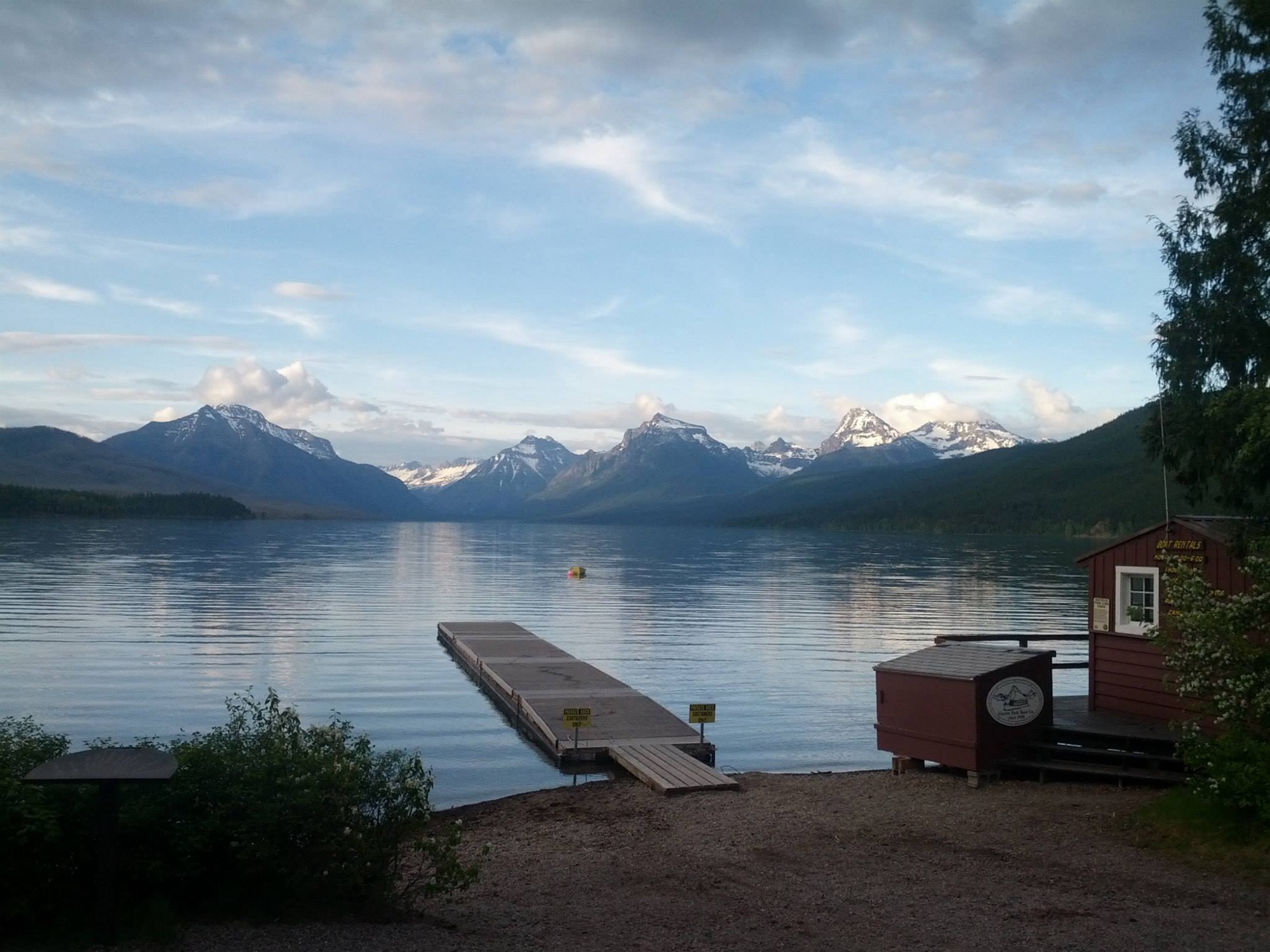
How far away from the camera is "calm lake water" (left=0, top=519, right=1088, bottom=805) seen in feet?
80.6

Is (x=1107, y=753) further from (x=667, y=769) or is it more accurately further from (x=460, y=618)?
(x=460, y=618)

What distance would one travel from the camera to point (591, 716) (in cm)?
2283

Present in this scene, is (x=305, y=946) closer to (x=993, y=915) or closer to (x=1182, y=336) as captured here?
(x=993, y=915)

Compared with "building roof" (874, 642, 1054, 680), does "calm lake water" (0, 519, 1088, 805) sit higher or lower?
lower

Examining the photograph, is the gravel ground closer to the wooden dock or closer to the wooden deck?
the wooden deck

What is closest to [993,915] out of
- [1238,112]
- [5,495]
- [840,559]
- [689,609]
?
[1238,112]

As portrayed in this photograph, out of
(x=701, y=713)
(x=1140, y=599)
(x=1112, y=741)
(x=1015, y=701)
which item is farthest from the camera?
(x=701, y=713)

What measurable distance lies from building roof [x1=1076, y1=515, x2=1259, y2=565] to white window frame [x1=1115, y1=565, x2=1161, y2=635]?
0.47 m

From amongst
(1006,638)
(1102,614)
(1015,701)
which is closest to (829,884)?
(1015,701)

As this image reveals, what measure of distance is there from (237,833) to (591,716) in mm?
14177

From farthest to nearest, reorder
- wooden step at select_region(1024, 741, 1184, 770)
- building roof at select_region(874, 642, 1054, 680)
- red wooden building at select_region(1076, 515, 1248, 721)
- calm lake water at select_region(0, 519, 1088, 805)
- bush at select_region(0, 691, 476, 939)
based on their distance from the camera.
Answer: calm lake water at select_region(0, 519, 1088, 805), building roof at select_region(874, 642, 1054, 680), red wooden building at select_region(1076, 515, 1248, 721), wooden step at select_region(1024, 741, 1184, 770), bush at select_region(0, 691, 476, 939)

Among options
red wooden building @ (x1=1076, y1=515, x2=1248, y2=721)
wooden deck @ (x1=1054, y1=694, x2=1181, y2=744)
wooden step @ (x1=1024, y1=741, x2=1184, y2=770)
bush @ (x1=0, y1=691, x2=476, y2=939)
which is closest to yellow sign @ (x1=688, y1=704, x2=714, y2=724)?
wooden step @ (x1=1024, y1=741, x2=1184, y2=770)

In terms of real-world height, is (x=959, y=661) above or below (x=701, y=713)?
above

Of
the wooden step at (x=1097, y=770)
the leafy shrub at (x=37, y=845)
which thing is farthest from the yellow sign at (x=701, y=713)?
the leafy shrub at (x=37, y=845)
